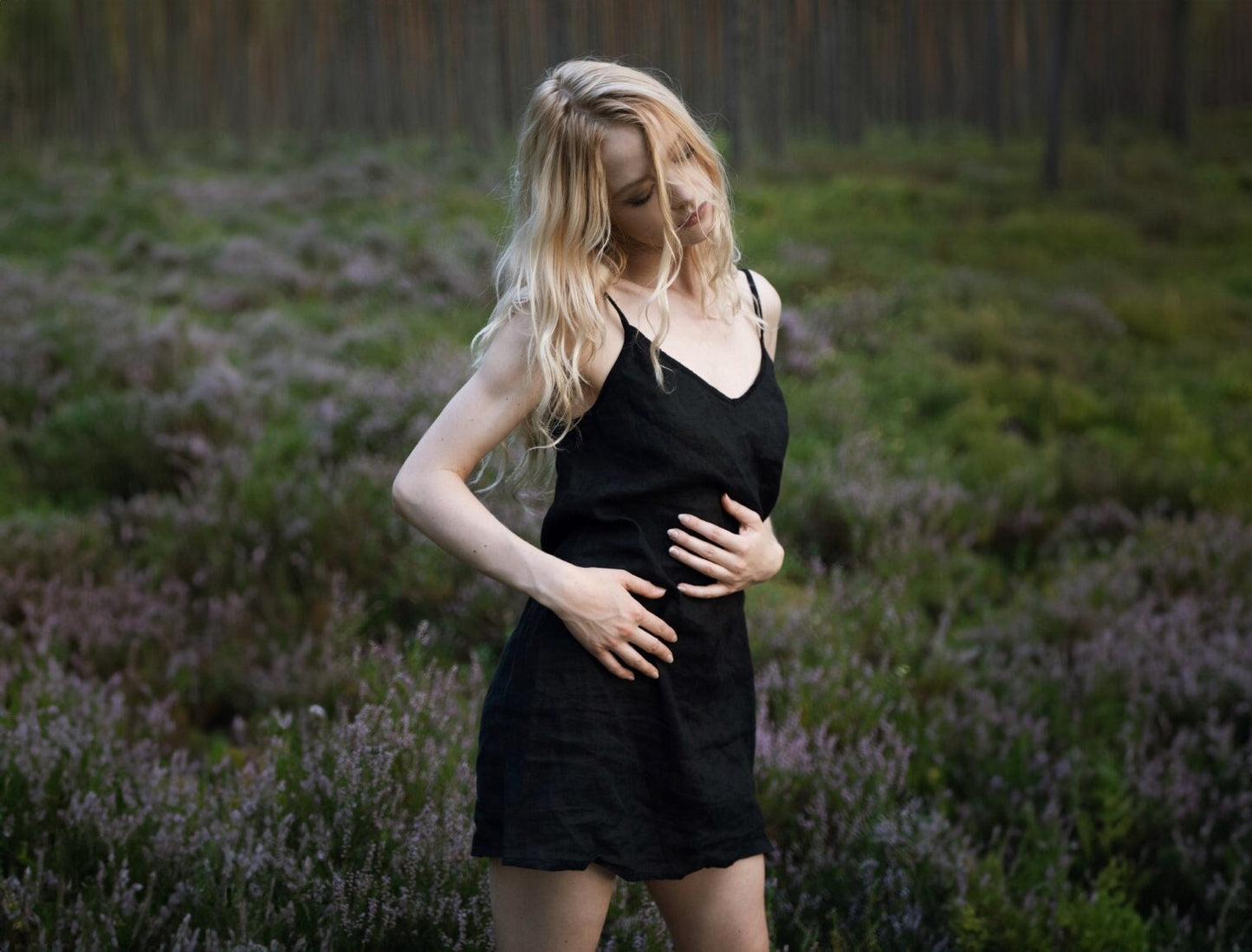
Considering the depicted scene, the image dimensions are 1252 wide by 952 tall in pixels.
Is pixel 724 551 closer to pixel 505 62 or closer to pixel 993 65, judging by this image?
pixel 993 65

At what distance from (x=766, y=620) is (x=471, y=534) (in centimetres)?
275

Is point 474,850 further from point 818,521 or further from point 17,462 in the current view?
point 17,462

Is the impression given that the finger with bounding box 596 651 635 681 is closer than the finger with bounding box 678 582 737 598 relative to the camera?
Yes

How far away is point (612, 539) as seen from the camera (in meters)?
1.91

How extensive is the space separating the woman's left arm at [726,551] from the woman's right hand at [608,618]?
122 millimetres

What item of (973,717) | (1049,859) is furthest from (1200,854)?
(973,717)

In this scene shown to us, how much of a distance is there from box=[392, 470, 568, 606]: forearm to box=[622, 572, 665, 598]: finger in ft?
0.37

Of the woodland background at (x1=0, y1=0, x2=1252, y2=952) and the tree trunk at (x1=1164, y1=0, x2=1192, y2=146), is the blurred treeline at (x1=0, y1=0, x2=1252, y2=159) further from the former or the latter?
the woodland background at (x1=0, y1=0, x2=1252, y2=952)

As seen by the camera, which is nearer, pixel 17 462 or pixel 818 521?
pixel 818 521

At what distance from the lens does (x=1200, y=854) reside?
3.30 meters

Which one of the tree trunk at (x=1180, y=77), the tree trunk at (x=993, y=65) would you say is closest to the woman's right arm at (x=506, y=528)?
the tree trunk at (x=1180, y=77)

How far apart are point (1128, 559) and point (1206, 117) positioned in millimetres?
33036

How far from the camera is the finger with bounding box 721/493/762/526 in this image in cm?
197

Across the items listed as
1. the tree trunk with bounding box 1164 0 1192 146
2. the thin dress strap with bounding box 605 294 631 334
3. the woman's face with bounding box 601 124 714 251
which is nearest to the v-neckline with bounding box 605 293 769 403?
the thin dress strap with bounding box 605 294 631 334
